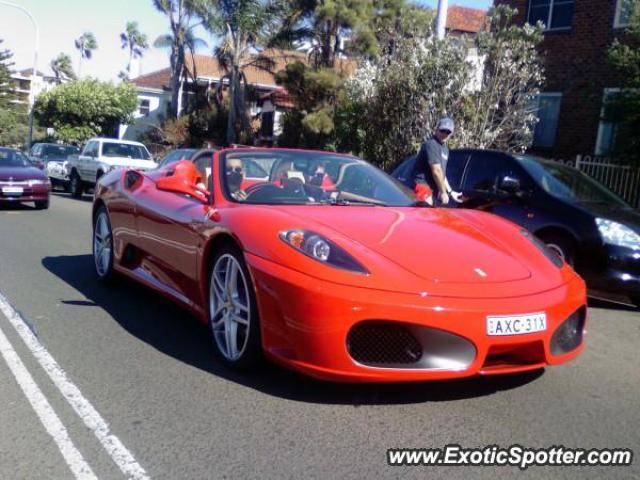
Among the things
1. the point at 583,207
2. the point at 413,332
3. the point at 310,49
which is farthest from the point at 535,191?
the point at 310,49

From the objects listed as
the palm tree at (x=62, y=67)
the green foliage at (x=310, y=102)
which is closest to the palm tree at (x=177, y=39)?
the green foliage at (x=310, y=102)

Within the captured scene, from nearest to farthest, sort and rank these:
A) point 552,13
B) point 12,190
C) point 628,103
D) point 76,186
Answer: point 628,103, point 12,190, point 552,13, point 76,186

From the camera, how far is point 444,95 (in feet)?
45.4

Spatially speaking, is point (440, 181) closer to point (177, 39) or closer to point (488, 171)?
point (488, 171)

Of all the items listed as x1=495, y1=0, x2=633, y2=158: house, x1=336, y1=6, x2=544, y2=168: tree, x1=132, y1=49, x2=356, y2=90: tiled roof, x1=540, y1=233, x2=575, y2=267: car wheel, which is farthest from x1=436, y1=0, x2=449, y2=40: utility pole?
x1=132, y1=49, x2=356, y2=90: tiled roof

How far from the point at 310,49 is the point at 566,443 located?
28.4 meters

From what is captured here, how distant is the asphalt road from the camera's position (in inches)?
121

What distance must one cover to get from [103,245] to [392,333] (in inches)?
162

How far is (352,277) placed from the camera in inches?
139

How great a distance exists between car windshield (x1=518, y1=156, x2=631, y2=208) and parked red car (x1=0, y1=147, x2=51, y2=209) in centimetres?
1088

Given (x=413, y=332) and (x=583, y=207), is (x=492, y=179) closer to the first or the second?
(x=583, y=207)

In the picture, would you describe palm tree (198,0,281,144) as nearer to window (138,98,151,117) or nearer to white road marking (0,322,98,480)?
window (138,98,151,117)

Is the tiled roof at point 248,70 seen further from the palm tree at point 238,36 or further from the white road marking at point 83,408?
the white road marking at point 83,408

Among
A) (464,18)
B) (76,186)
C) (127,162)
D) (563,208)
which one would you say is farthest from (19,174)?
(464,18)
